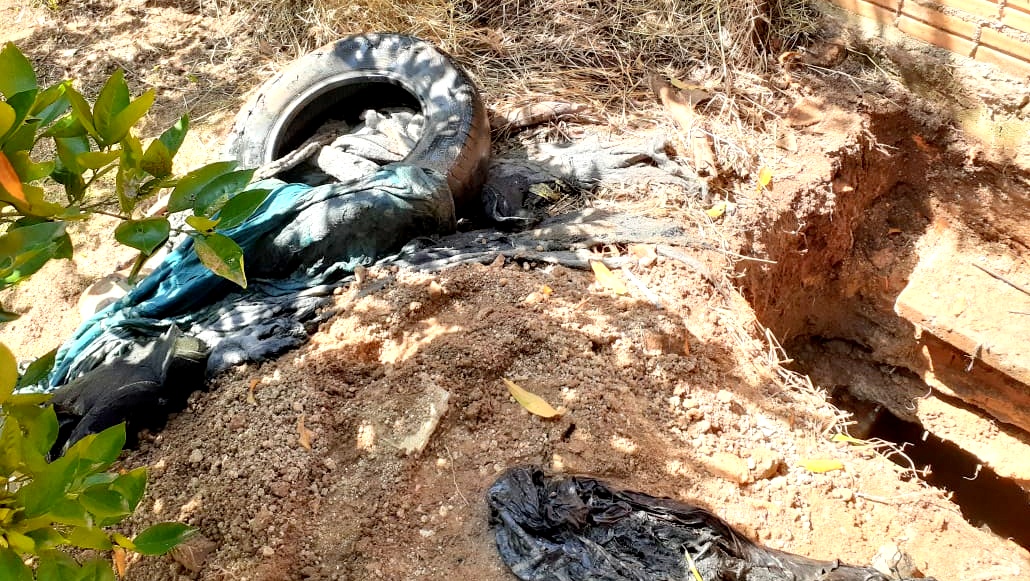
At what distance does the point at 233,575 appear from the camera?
2084mm

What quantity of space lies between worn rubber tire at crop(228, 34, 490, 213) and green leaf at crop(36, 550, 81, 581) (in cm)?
282

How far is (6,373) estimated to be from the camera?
1.23 metres

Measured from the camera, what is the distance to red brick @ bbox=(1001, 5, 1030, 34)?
358 cm

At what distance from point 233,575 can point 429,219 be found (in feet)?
5.82

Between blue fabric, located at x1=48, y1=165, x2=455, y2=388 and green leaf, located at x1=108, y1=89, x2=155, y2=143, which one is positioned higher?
green leaf, located at x1=108, y1=89, x2=155, y2=143

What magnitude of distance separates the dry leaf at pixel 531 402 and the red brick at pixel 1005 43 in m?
3.02

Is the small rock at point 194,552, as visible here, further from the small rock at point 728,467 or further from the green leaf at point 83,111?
the small rock at point 728,467

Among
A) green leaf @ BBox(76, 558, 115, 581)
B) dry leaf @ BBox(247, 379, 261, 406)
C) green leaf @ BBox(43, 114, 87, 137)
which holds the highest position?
green leaf @ BBox(43, 114, 87, 137)

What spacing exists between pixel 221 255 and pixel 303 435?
1235 millimetres

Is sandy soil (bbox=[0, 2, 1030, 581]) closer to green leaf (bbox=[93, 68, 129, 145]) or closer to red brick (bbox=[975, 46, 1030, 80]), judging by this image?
green leaf (bbox=[93, 68, 129, 145])

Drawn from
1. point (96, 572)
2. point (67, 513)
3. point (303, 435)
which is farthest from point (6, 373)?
point (303, 435)

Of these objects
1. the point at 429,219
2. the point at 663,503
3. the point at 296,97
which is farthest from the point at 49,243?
the point at 296,97

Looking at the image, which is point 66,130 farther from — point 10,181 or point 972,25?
point 972,25

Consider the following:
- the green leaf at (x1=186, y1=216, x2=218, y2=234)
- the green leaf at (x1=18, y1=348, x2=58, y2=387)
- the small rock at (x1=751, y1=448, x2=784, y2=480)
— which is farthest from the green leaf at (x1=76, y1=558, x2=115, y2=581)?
the small rock at (x1=751, y1=448, x2=784, y2=480)
